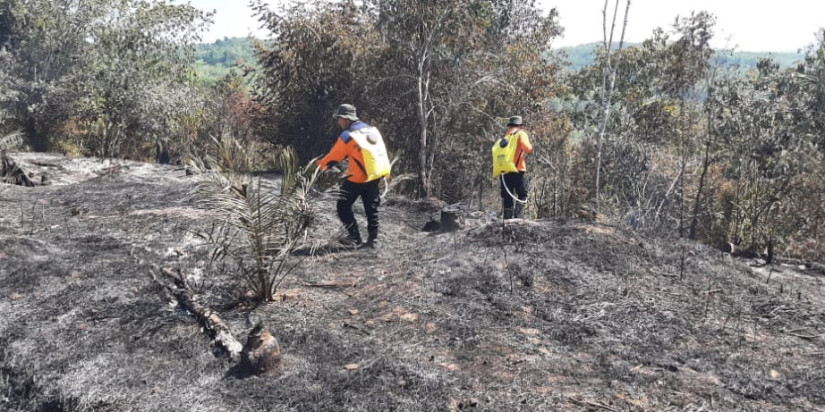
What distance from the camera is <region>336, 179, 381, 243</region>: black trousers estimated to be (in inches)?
257

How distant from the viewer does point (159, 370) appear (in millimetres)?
3955

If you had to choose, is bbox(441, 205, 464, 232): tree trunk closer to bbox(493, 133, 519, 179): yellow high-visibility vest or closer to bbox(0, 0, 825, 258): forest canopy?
bbox(493, 133, 519, 179): yellow high-visibility vest

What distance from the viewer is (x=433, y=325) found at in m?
4.61

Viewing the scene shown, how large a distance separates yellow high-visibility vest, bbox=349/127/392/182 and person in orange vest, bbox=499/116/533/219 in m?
2.12

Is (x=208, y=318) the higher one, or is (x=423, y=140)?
(x=423, y=140)

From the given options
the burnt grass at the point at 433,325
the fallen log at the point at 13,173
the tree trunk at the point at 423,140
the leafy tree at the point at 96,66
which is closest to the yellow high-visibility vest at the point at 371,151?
the burnt grass at the point at 433,325

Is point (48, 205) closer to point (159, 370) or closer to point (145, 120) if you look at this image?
point (159, 370)

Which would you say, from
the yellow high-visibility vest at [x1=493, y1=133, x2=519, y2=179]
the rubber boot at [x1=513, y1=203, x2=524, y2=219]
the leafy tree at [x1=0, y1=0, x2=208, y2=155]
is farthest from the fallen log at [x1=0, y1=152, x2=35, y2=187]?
the rubber boot at [x1=513, y1=203, x2=524, y2=219]

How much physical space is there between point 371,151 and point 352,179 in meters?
0.37

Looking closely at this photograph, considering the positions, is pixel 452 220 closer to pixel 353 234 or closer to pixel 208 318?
pixel 353 234

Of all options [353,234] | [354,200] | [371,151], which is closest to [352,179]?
[354,200]

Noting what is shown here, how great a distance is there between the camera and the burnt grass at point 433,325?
12.0 ft

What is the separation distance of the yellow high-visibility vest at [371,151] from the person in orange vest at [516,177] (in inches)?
83.4

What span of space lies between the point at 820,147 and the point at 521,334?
38.4 feet
